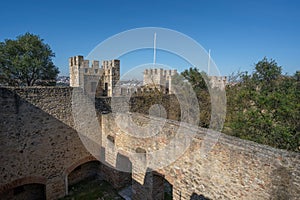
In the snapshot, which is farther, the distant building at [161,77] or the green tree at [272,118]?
the distant building at [161,77]

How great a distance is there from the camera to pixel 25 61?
16250 mm

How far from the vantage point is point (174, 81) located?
49.8 ft

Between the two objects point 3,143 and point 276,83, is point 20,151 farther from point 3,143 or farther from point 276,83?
point 276,83

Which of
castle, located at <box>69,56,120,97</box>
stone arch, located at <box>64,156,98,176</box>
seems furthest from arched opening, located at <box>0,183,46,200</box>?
castle, located at <box>69,56,120,97</box>

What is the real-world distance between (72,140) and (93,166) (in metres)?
2.00

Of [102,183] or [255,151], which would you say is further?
[102,183]

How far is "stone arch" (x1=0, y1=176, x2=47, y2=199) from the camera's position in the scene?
6.36 metres

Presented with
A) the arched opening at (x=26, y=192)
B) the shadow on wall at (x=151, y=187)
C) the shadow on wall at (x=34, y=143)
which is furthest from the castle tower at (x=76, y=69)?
the shadow on wall at (x=151, y=187)

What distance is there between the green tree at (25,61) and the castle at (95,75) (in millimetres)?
3641

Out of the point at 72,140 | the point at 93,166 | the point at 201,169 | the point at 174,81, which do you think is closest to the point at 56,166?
the point at 72,140

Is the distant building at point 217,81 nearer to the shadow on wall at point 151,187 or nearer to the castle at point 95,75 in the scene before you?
the castle at point 95,75

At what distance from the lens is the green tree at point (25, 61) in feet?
53.1

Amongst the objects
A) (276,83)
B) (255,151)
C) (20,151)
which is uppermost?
(276,83)

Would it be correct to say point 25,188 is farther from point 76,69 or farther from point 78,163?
point 76,69
